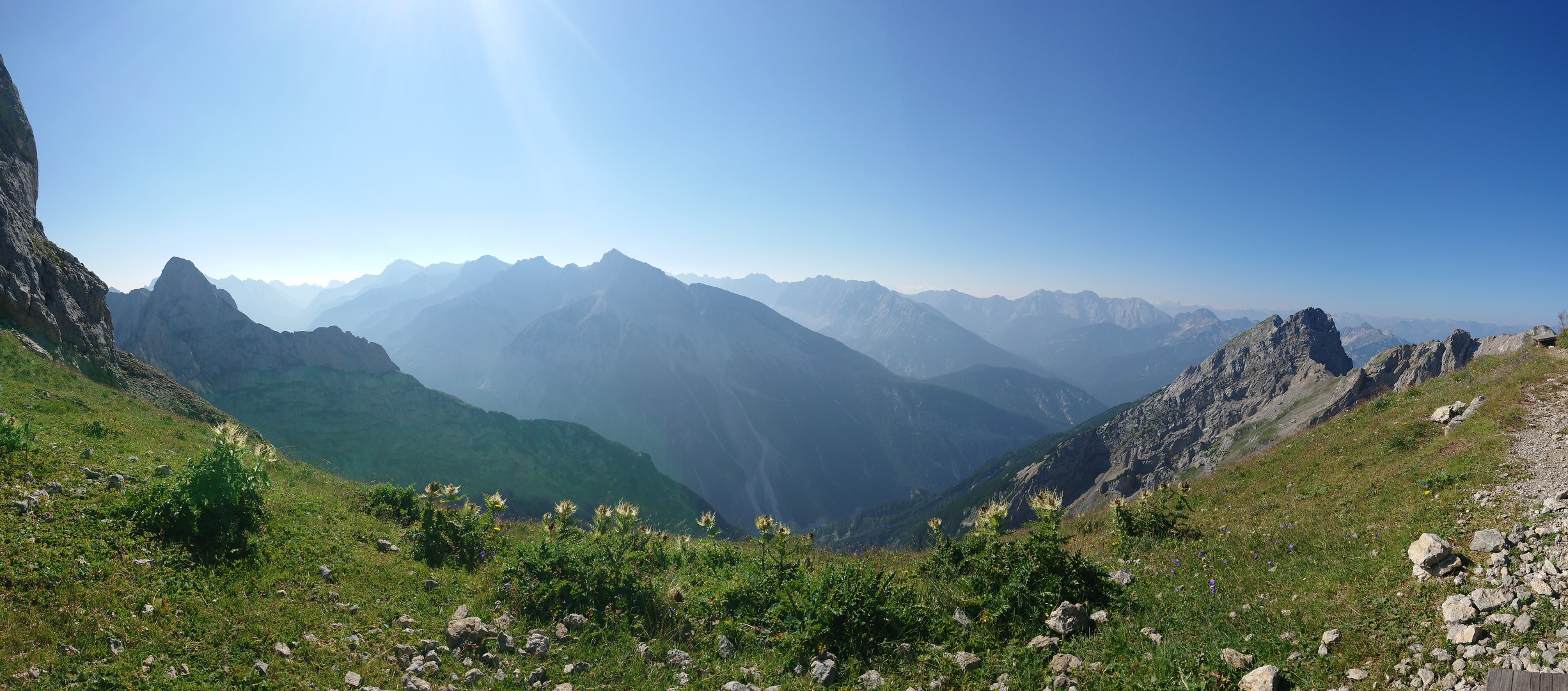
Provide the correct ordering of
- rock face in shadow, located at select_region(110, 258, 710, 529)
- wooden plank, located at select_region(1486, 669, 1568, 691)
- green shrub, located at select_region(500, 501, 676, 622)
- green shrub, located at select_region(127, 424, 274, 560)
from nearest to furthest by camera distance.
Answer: wooden plank, located at select_region(1486, 669, 1568, 691), green shrub, located at select_region(127, 424, 274, 560), green shrub, located at select_region(500, 501, 676, 622), rock face in shadow, located at select_region(110, 258, 710, 529)

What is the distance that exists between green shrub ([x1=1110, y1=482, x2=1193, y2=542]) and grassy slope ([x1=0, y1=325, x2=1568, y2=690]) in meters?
0.61

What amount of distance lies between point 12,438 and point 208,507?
379 cm

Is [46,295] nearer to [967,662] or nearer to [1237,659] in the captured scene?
[967,662]

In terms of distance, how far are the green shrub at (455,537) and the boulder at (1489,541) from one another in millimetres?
15898

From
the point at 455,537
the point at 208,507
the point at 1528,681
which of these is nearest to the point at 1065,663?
the point at 1528,681

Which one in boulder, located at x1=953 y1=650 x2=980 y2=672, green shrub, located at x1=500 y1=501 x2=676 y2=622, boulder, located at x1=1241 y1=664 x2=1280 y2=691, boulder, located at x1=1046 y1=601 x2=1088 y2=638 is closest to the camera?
boulder, located at x1=1241 y1=664 x2=1280 y2=691

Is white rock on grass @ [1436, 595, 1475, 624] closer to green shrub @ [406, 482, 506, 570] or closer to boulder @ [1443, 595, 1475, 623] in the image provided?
boulder @ [1443, 595, 1475, 623]

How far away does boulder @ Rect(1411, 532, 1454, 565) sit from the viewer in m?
6.84

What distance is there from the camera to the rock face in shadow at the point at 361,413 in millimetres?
110250

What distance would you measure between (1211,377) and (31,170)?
233133 millimetres

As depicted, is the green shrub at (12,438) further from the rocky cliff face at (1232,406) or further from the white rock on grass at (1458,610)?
the rocky cliff face at (1232,406)

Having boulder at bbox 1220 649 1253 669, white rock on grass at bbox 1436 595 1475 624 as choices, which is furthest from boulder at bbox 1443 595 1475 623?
boulder at bbox 1220 649 1253 669

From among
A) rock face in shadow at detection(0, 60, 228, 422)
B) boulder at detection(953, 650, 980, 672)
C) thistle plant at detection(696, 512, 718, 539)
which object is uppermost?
rock face in shadow at detection(0, 60, 228, 422)

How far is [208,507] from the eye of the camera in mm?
8133
